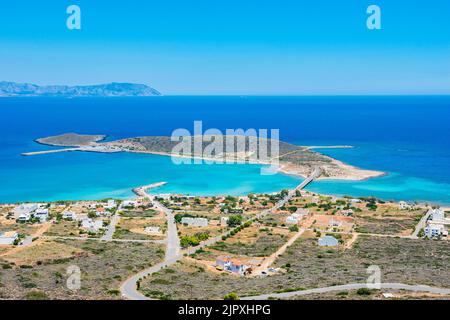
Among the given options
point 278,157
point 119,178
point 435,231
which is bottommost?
point 435,231

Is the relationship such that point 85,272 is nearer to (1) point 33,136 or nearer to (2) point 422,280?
(2) point 422,280

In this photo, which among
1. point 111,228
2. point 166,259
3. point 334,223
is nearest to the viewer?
point 166,259

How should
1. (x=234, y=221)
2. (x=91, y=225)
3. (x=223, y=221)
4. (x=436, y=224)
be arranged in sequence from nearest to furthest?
(x=91, y=225) → (x=436, y=224) → (x=234, y=221) → (x=223, y=221)

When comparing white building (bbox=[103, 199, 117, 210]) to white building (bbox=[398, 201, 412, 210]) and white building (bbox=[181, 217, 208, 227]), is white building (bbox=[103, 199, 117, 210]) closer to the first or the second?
white building (bbox=[181, 217, 208, 227])

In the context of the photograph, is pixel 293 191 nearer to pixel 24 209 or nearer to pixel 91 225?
pixel 91 225

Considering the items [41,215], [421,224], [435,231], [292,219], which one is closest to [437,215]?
[421,224]

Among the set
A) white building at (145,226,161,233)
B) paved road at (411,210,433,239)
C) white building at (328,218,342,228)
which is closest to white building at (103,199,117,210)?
white building at (145,226,161,233)
